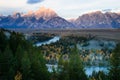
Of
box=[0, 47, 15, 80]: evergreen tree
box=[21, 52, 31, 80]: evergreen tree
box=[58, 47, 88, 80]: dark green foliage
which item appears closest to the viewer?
box=[58, 47, 88, 80]: dark green foliage

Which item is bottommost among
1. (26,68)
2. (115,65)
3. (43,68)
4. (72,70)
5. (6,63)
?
(43,68)

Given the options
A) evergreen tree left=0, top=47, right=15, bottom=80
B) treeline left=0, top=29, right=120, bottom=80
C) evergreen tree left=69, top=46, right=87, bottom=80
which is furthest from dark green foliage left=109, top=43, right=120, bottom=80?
evergreen tree left=0, top=47, right=15, bottom=80

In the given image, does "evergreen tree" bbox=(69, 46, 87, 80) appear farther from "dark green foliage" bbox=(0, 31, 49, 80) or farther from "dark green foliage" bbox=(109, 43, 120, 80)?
"dark green foliage" bbox=(0, 31, 49, 80)

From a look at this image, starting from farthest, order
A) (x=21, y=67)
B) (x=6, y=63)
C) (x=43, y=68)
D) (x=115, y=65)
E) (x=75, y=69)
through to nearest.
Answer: (x=43, y=68)
(x=6, y=63)
(x=21, y=67)
(x=75, y=69)
(x=115, y=65)

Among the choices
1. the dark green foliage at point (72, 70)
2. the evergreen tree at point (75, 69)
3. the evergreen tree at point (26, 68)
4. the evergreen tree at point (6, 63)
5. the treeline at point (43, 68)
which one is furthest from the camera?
the evergreen tree at point (6, 63)

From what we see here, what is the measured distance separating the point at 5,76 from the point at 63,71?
42.3 feet

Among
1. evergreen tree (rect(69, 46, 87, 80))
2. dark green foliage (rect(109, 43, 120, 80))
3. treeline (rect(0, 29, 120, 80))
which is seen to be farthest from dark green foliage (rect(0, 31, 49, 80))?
dark green foliage (rect(109, 43, 120, 80))

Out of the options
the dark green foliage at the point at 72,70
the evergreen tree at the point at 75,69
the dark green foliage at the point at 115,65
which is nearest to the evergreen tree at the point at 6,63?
the dark green foliage at the point at 72,70

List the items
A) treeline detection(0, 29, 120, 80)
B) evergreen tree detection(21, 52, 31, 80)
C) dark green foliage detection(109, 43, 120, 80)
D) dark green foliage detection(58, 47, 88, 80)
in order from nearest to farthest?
dark green foliage detection(109, 43, 120, 80), treeline detection(0, 29, 120, 80), dark green foliage detection(58, 47, 88, 80), evergreen tree detection(21, 52, 31, 80)

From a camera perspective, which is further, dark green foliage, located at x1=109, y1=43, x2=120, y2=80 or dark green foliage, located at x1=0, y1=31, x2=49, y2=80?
dark green foliage, located at x1=0, y1=31, x2=49, y2=80

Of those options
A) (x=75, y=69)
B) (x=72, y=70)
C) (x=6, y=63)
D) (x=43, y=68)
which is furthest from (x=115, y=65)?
(x=6, y=63)

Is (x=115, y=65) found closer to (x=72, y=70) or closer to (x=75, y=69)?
(x=75, y=69)

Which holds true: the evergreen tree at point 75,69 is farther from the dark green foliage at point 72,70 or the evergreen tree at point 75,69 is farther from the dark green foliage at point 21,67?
the dark green foliage at point 21,67

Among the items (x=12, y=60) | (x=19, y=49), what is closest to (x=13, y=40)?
(x=19, y=49)
